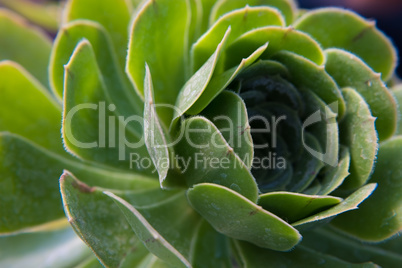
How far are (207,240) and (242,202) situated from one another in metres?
0.34

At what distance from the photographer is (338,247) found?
110 cm

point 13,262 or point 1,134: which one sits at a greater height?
point 1,134

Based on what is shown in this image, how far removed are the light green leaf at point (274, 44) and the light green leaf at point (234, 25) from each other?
0.13ft

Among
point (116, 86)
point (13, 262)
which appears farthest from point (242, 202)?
point (13, 262)

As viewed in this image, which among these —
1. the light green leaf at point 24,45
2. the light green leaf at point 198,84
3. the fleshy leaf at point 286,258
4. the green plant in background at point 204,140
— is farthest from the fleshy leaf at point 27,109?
the fleshy leaf at point 286,258

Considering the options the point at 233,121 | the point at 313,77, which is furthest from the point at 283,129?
the point at 233,121

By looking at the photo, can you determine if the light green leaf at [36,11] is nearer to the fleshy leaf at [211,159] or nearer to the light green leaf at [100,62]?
the light green leaf at [100,62]

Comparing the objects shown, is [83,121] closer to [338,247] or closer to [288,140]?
[288,140]

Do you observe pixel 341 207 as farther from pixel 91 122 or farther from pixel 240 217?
pixel 91 122

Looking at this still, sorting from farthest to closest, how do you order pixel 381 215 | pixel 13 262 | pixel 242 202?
pixel 13 262, pixel 381 215, pixel 242 202

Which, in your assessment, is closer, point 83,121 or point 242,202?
point 242,202

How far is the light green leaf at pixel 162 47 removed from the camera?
3.15 ft

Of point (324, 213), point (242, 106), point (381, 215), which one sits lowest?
point (381, 215)

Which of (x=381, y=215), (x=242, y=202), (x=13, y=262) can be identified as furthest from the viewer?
(x=13, y=262)
